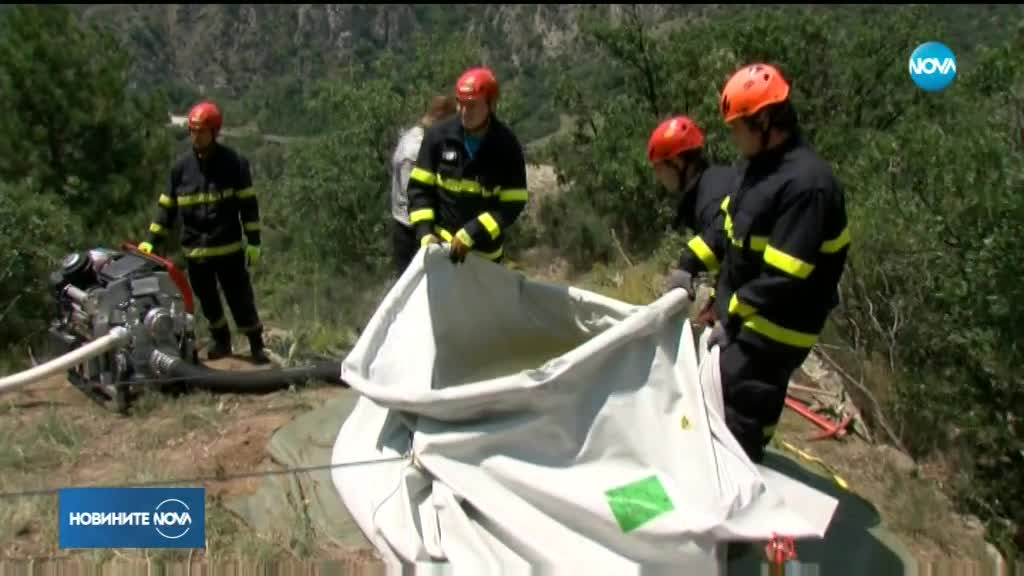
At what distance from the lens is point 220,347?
6.30 m

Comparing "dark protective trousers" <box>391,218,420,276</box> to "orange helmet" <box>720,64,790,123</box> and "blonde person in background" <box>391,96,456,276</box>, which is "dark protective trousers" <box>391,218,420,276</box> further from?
"orange helmet" <box>720,64,790,123</box>

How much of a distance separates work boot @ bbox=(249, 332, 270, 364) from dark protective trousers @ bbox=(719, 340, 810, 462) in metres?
3.45

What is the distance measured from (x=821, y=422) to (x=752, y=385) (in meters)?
1.64

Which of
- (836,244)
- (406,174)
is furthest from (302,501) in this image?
(406,174)

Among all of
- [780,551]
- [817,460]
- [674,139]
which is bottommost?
[817,460]

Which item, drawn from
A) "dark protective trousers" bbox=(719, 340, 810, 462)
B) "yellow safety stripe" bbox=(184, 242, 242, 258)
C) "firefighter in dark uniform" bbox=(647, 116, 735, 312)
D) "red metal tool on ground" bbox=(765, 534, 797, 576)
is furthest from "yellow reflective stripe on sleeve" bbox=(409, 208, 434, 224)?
"red metal tool on ground" bbox=(765, 534, 797, 576)

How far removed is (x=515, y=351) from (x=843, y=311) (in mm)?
2104

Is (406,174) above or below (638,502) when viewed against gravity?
above

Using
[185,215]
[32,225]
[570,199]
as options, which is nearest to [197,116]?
[185,215]

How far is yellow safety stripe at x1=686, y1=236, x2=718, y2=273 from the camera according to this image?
394 cm

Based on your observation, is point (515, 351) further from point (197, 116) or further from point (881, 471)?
point (197, 116)

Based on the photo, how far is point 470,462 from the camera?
11.6 ft

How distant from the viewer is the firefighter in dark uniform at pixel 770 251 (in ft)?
10.7

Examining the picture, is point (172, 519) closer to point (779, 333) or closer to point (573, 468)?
point (573, 468)
